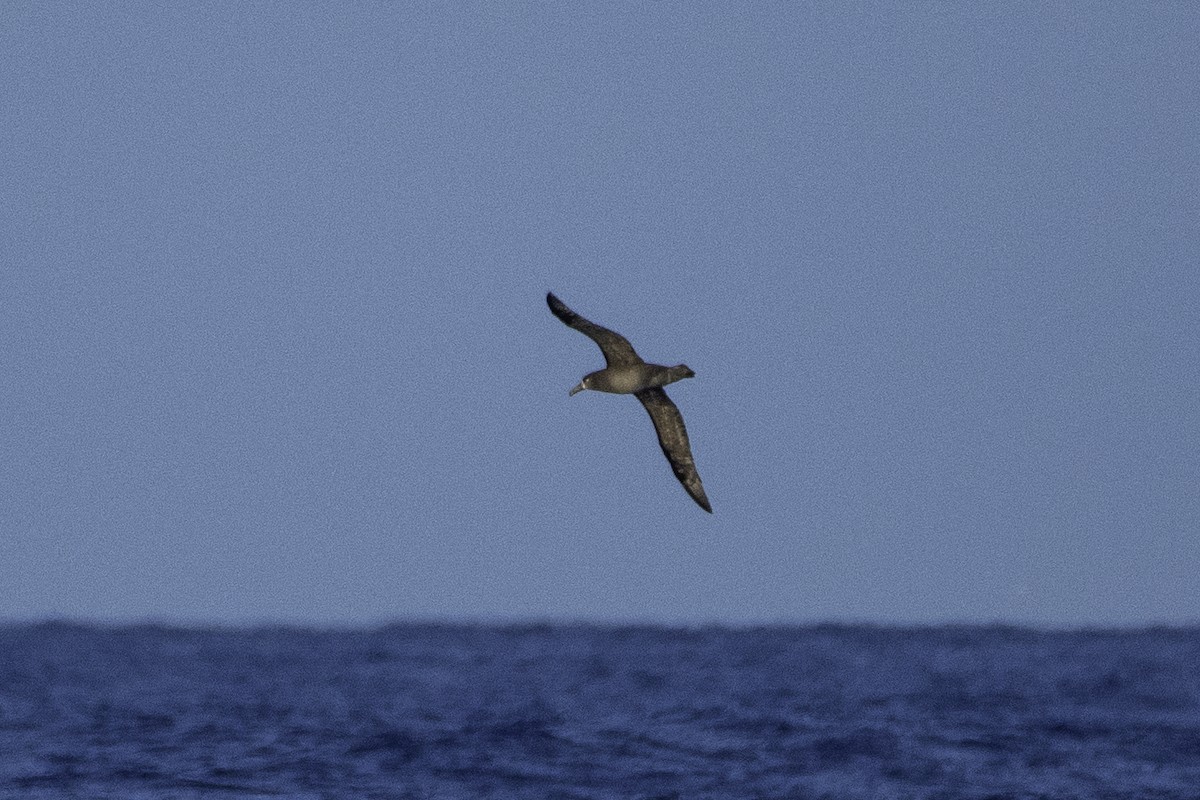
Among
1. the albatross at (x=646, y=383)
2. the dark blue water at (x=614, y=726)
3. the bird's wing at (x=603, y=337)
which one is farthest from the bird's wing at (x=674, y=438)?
the dark blue water at (x=614, y=726)

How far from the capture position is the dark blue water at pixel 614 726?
2966 cm

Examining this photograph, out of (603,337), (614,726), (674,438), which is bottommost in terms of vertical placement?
(614,726)

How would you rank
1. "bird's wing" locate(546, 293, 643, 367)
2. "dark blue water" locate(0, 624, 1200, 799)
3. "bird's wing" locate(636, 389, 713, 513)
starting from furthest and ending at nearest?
"dark blue water" locate(0, 624, 1200, 799) → "bird's wing" locate(636, 389, 713, 513) → "bird's wing" locate(546, 293, 643, 367)

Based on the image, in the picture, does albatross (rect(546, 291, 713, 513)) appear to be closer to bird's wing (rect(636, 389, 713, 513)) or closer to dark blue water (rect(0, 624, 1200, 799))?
bird's wing (rect(636, 389, 713, 513))

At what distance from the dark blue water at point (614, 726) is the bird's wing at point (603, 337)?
1030cm

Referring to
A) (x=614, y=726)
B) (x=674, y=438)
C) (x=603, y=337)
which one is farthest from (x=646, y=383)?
(x=614, y=726)

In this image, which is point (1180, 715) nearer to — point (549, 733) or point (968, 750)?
point (968, 750)

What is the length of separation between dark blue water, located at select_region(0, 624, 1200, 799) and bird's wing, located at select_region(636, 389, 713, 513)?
28.4 ft

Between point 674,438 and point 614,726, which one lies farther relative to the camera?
point 614,726

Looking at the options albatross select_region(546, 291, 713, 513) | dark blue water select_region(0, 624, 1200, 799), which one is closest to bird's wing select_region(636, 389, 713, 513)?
albatross select_region(546, 291, 713, 513)

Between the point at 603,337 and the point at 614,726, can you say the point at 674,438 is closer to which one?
the point at 603,337

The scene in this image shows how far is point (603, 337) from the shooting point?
2030cm

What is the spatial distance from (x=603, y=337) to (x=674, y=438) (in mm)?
1941

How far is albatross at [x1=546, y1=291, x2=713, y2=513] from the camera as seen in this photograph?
66.4 ft
